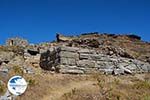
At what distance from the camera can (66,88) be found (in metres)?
19.4

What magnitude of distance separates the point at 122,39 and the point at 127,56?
16.0 metres

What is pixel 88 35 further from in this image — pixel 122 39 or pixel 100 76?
pixel 100 76

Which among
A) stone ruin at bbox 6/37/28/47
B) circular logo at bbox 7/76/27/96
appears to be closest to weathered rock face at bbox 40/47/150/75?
circular logo at bbox 7/76/27/96

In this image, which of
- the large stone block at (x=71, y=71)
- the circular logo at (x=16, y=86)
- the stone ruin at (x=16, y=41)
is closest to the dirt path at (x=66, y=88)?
the large stone block at (x=71, y=71)

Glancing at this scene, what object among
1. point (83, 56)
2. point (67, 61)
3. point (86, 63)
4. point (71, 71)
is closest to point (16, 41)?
point (83, 56)

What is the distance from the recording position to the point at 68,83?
2016cm

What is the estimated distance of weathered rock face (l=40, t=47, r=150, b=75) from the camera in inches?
885

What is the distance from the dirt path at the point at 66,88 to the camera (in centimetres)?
1788

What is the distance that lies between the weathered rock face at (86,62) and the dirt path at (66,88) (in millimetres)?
2101

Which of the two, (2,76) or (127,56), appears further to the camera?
(127,56)

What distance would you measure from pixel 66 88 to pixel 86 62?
4.06 m

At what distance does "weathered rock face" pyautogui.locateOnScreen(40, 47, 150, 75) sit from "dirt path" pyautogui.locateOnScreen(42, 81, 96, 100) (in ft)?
6.89

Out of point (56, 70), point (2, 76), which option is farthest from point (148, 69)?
point (2, 76)

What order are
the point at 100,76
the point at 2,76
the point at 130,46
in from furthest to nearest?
1. the point at 130,46
2. the point at 100,76
3. the point at 2,76
